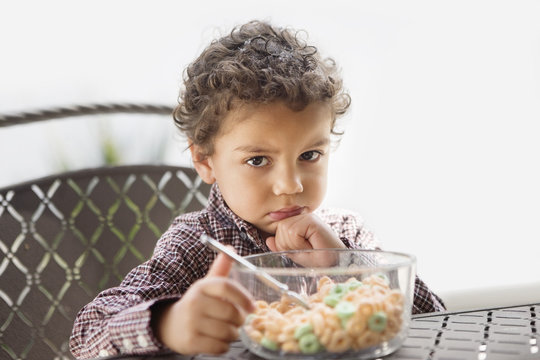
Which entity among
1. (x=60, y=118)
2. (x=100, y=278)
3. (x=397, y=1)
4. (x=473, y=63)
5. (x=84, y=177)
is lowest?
(x=100, y=278)

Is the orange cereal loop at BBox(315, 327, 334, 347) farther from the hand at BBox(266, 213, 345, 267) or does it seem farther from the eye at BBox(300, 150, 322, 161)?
the eye at BBox(300, 150, 322, 161)

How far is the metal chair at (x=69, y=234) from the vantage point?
1.42 metres

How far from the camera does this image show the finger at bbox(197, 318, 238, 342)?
2.14 ft

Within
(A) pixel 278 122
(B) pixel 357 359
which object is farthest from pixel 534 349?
(A) pixel 278 122

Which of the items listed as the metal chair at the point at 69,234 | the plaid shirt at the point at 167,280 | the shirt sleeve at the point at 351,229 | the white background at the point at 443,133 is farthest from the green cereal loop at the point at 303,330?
the white background at the point at 443,133

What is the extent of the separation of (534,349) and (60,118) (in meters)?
1.26

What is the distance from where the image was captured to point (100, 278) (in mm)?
1518

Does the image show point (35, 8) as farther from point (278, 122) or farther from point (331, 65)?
point (278, 122)

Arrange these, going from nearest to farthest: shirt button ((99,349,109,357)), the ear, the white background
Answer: shirt button ((99,349,109,357)), the ear, the white background

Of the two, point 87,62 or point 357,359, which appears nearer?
point 357,359

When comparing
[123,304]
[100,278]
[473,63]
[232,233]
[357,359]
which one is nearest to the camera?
[357,359]

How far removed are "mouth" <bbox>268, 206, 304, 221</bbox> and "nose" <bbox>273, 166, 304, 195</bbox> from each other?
5 cm

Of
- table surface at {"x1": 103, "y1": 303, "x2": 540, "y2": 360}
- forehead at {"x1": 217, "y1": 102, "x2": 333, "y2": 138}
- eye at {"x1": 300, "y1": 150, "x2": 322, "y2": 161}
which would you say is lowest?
table surface at {"x1": 103, "y1": 303, "x2": 540, "y2": 360}

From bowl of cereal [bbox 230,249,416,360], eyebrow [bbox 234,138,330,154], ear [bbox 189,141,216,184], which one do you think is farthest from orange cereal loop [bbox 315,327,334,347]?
ear [bbox 189,141,216,184]
